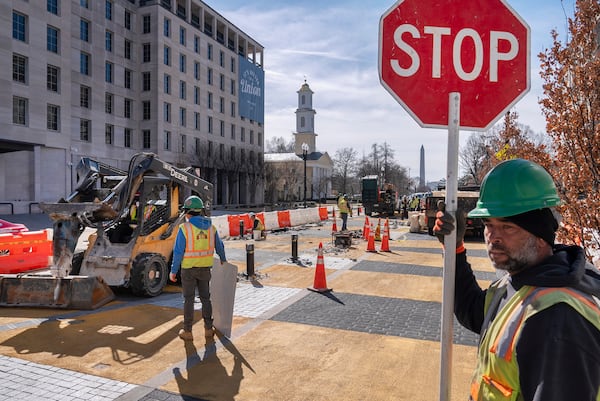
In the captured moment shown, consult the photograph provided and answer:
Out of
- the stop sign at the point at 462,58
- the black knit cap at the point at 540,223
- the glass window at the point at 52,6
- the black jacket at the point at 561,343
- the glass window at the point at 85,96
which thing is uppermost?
the glass window at the point at 52,6

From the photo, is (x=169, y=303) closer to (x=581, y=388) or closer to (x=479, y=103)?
(x=479, y=103)

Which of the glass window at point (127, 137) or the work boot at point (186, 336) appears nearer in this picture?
the work boot at point (186, 336)

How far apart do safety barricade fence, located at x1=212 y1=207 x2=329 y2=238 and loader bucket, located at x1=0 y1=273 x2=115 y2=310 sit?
8643mm

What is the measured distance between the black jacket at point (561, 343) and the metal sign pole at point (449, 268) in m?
0.57

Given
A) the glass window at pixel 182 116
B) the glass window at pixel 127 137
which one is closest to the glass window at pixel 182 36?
the glass window at pixel 182 116

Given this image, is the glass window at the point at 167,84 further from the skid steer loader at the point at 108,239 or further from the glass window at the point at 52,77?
the skid steer loader at the point at 108,239

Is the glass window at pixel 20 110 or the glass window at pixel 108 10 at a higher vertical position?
the glass window at pixel 108 10

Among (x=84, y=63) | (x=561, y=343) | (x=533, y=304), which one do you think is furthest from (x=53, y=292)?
(x=84, y=63)

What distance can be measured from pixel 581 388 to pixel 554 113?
4175mm

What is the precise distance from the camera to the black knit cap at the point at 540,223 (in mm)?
1818

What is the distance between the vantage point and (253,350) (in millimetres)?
5953

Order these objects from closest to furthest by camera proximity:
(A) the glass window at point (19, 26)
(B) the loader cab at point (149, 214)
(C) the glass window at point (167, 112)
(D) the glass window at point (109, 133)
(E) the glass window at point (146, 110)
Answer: (B) the loader cab at point (149, 214) → (A) the glass window at point (19, 26) → (D) the glass window at point (109, 133) → (E) the glass window at point (146, 110) → (C) the glass window at point (167, 112)

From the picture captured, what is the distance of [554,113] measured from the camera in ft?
15.6

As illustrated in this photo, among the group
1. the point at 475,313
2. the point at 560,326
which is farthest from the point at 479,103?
the point at 560,326
